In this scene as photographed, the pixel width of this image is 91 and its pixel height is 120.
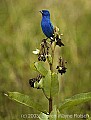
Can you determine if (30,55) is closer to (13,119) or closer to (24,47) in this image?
(24,47)

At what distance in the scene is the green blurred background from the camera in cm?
286

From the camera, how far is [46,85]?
129 cm

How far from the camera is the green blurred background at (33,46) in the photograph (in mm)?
2857

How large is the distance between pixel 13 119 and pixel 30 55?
998 millimetres

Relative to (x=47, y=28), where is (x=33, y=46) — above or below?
above

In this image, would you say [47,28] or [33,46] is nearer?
[47,28]

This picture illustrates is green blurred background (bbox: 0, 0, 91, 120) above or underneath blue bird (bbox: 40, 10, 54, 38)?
above

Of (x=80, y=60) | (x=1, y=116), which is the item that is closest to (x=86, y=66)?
(x=80, y=60)

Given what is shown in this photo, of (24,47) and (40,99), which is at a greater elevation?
(24,47)

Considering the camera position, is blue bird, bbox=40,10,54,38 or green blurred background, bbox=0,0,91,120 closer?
blue bird, bbox=40,10,54,38

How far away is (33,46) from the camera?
3553 millimetres

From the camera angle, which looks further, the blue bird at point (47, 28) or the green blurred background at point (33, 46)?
the green blurred background at point (33, 46)

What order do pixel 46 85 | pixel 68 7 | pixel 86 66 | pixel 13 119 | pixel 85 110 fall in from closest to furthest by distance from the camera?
1. pixel 46 85
2. pixel 13 119
3. pixel 85 110
4. pixel 86 66
5. pixel 68 7

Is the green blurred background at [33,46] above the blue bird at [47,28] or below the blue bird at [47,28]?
above
